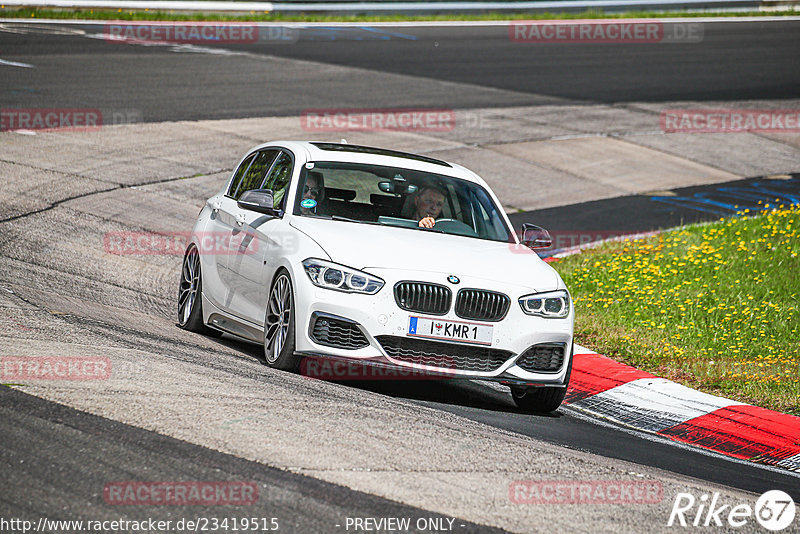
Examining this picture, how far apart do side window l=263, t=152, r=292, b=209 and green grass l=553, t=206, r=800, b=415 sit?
316 cm

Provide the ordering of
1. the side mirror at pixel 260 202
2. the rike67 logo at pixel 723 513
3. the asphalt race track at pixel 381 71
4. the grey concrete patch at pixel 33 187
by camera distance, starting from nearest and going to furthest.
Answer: the rike67 logo at pixel 723 513 → the side mirror at pixel 260 202 → the grey concrete patch at pixel 33 187 → the asphalt race track at pixel 381 71

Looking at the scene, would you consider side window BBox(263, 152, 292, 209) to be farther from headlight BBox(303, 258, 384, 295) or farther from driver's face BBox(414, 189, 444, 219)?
headlight BBox(303, 258, 384, 295)

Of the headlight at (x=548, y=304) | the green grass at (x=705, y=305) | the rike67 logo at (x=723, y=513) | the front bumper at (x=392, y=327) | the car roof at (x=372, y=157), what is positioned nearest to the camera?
the rike67 logo at (x=723, y=513)

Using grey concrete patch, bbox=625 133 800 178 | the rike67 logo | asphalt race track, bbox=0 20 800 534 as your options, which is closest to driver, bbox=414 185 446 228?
asphalt race track, bbox=0 20 800 534

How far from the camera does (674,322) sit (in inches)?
429

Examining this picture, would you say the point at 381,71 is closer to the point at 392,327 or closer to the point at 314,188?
the point at 314,188

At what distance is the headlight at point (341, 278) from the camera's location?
7.58 m

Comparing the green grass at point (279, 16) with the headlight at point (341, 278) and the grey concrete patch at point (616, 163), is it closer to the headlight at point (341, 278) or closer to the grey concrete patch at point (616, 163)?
the grey concrete patch at point (616, 163)

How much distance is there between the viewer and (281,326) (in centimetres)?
796

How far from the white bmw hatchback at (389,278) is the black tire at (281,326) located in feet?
0.04

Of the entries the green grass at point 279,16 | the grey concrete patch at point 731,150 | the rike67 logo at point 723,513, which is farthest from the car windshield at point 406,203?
the green grass at point 279,16

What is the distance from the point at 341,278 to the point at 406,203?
5.12 feet

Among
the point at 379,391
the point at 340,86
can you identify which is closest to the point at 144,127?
the point at 340,86

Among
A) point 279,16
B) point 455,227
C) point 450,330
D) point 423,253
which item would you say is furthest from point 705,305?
point 279,16
